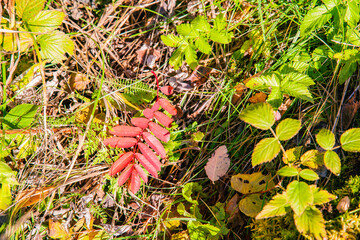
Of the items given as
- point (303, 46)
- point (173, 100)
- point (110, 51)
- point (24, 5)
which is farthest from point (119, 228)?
point (303, 46)

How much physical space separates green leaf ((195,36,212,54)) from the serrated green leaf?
1.05m

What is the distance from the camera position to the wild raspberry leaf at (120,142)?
176cm

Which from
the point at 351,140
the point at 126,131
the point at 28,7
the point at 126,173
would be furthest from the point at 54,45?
the point at 351,140

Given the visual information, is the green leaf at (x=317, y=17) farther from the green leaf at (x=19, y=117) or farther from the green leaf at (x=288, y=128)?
the green leaf at (x=19, y=117)

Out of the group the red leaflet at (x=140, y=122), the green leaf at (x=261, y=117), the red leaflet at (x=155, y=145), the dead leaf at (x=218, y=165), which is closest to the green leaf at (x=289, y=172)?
the green leaf at (x=261, y=117)

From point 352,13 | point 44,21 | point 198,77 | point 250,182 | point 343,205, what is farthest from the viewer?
point 198,77

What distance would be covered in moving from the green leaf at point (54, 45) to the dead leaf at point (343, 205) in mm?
2186

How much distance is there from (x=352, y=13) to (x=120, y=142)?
70.9 inches

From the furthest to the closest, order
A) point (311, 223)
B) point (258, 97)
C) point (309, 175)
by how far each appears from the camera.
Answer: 1. point (258, 97)
2. point (309, 175)
3. point (311, 223)

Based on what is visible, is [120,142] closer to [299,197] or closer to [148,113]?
[148,113]

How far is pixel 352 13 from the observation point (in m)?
1.75

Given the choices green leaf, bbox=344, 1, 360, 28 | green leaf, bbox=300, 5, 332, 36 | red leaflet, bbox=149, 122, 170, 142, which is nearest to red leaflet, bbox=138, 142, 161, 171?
red leaflet, bbox=149, 122, 170, 142

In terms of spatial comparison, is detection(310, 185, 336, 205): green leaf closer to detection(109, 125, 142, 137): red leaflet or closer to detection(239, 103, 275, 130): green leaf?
detection(239, 103, 275, 130): green leaf

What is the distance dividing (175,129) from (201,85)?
0.47 metres
